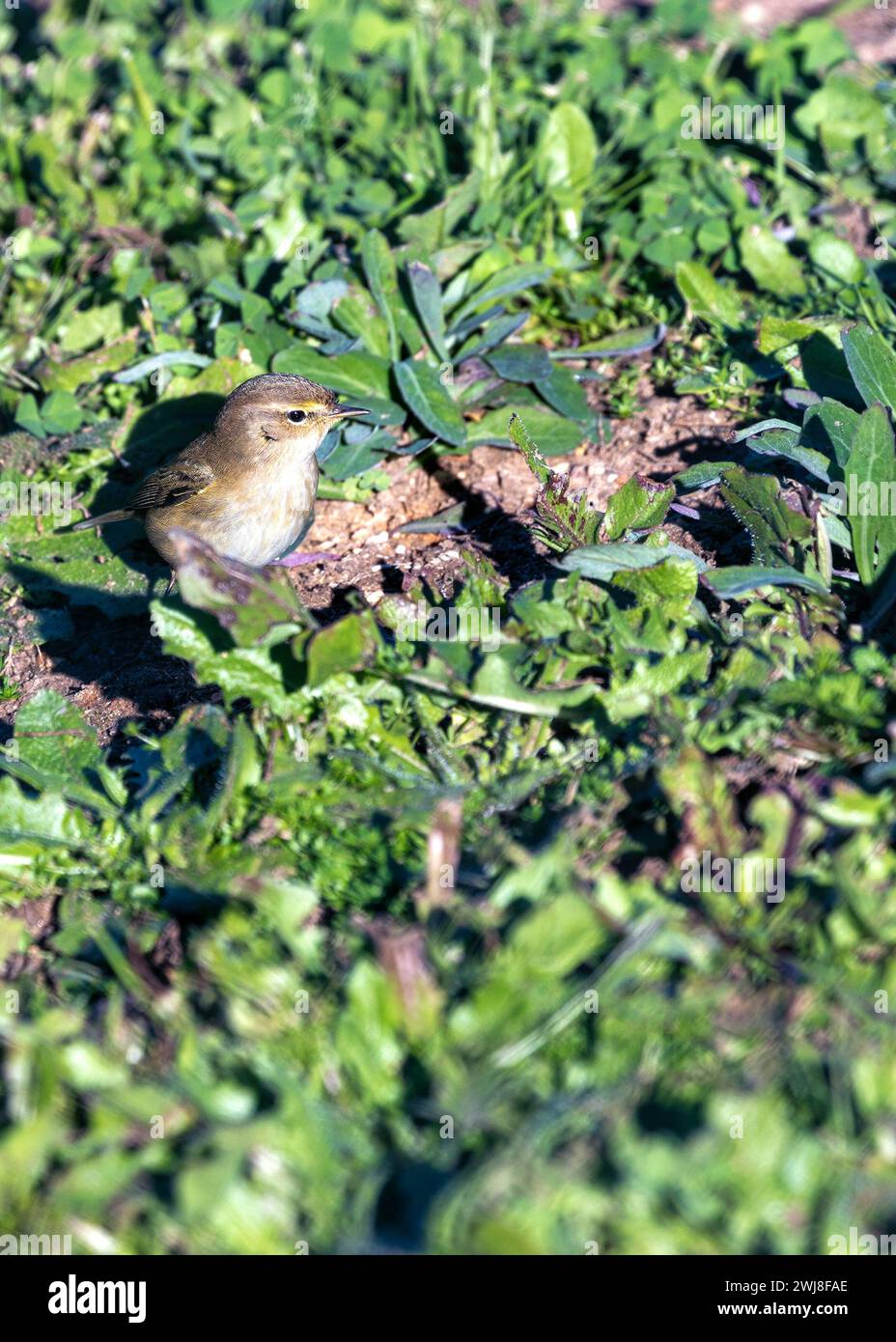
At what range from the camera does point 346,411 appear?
586 cm

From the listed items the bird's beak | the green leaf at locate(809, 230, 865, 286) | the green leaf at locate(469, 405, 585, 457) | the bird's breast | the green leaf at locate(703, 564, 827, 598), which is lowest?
the bird's breast

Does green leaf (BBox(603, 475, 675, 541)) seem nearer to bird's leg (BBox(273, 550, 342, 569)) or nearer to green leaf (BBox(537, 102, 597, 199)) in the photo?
bird's leg (BBox(273, 550, 342, 569))

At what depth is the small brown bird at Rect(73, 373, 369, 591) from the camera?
583 centimetres

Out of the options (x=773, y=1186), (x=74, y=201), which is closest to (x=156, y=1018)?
(x=773, y=1186)

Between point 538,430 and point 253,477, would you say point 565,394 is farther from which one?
point 253,477

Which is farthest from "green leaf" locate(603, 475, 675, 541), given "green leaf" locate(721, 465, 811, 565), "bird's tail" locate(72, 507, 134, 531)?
"bird's tail" locate(72, 507, 134, 531)

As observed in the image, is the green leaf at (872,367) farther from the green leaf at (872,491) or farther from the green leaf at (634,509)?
the green leaf at (634,509)

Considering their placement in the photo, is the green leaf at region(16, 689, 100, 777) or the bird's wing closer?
the green leaf at region(16, 689, 100, 777)

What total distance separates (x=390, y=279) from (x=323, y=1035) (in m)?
3.87

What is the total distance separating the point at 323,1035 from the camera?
317 centimetres

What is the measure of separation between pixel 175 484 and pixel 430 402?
116cm

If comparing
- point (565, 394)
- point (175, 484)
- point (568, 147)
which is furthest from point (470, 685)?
point (568, 147)

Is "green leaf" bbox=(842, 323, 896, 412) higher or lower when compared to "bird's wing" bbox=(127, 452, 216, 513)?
higher

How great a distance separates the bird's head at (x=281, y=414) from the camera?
19.0ft
